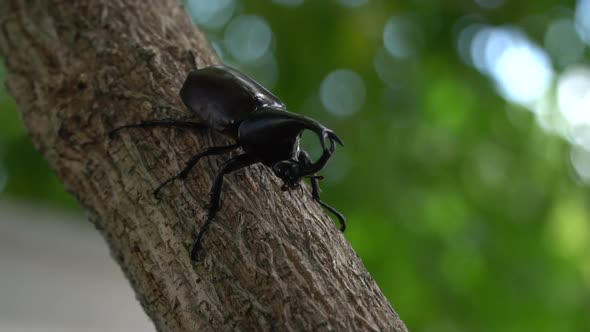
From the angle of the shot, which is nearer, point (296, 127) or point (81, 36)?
point (296, 127)

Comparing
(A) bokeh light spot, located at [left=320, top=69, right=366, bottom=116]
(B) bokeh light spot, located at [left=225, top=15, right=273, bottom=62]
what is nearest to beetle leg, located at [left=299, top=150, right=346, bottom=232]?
(A) bokeh light spot, located at [left=320, top=69, right=366, bottom=116]

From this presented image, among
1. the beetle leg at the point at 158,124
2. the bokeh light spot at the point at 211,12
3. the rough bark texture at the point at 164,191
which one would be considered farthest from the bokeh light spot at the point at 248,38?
the beetle leg at the point at 158,124

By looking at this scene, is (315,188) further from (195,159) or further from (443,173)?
(443,173)

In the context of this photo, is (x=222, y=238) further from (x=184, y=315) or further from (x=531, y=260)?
(x=531, y=260)

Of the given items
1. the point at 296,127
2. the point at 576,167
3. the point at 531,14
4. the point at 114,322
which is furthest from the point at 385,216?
the point at 114,322

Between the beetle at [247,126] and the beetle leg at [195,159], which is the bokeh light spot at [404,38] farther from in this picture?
the beetle leg at [195,159]

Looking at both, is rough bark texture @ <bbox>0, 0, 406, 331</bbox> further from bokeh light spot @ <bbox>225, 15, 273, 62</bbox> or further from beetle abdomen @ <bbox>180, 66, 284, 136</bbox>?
bokeh light spot @ <bbox>225, 15, 273, 62</bbox>
